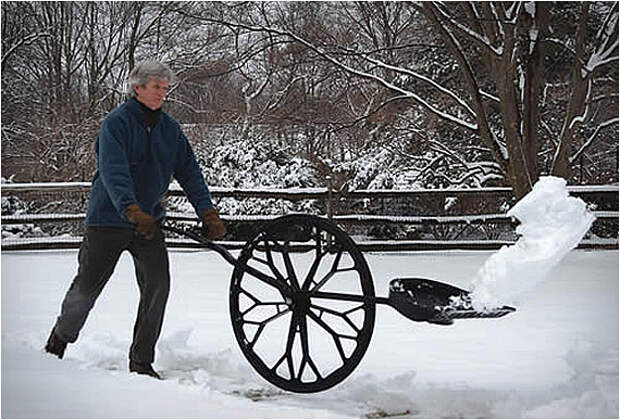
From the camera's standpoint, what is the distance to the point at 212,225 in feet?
11.5

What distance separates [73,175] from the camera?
12.0m

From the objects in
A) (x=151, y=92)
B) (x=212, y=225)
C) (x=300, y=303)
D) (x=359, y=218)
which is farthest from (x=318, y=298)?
(x=359, y=218)

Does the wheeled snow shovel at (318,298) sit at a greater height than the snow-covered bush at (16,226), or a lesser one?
greater

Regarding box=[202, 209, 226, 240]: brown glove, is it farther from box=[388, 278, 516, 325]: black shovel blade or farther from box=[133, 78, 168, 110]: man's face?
box=[388, 278, 516, 325]: black shovel blade

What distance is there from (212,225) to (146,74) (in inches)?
26.3

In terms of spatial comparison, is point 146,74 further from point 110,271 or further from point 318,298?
point 318,298

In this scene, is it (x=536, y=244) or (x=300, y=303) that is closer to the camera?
(x=536, y=244)

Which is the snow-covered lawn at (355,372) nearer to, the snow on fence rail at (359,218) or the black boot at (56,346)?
the black boot at (56,346)

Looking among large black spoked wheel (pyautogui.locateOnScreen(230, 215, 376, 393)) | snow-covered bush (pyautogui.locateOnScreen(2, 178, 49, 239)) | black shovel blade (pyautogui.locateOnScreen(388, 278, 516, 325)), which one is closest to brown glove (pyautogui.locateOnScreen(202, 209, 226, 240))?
large black spoked wheel (pyautogui.locateOnScreen(230, 215, 376, 393))

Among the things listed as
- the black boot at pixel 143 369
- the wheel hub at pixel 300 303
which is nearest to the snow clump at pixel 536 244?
the wheel hub at pixel 300 303

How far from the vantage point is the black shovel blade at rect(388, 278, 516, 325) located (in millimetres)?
2961

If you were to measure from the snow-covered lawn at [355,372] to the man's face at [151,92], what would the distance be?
109 cm

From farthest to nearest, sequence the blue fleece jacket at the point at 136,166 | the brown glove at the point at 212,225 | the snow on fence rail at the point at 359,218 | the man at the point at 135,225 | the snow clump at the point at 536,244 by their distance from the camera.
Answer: the snow on fence rail at the point at 359,218 → the brown glove at the point at 212,225 → the man at the point at 135,225 → the blue fleece jacket at the point at 136,166 → the snow clump at the point at 536,244

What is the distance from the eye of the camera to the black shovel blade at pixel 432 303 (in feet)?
9.71
